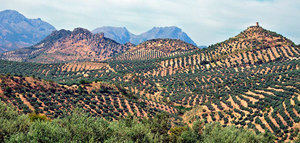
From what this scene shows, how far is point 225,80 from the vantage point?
334 ft

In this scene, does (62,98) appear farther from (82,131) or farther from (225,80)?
(225,80)

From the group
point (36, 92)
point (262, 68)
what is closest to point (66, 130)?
point (36, 92)

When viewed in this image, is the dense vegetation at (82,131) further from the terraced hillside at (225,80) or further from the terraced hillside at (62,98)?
the terraced hillside at (225,80)

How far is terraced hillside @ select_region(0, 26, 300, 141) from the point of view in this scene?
56.7 metres

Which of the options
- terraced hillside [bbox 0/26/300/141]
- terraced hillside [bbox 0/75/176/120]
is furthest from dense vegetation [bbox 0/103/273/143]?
terraced hillside [bbox 0/26/300/141]

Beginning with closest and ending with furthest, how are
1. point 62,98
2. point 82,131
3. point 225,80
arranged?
point 82,131, point 62,98, point 225,80

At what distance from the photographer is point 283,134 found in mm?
45438

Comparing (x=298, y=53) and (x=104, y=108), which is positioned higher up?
(x=298, y=53)

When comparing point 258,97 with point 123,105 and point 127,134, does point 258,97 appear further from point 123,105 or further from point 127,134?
point 127,134

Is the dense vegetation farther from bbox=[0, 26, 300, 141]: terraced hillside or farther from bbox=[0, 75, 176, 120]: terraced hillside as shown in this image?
bbox=[0, 26, 300, 141]: terraced hillside

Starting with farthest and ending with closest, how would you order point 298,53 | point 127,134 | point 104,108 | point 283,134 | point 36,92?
point 298,53 → point 104,108 → point 36,92 → point 283,134 → point 127,134

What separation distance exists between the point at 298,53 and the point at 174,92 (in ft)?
327

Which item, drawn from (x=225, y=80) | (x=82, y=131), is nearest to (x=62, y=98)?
(x=82, y=131)

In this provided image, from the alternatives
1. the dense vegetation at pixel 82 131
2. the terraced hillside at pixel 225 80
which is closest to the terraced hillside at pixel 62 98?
the terraced hillside at pixel 225 80
